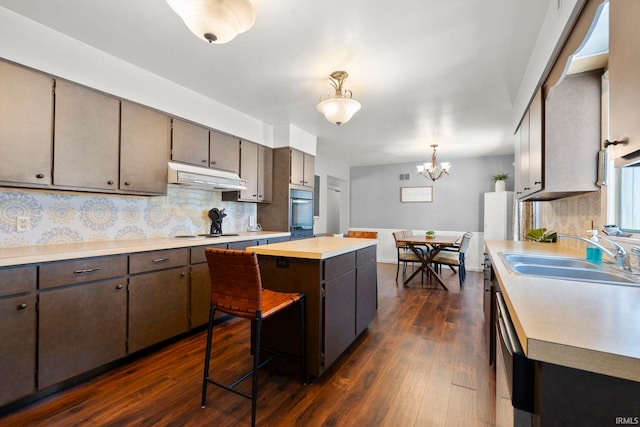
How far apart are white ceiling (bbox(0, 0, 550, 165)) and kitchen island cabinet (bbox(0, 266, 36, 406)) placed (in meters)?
1.75

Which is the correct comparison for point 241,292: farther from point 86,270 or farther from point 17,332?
point 17,332

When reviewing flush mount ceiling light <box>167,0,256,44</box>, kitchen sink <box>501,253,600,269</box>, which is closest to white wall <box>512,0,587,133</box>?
kitchen sink <box>501,253,600,269</box>

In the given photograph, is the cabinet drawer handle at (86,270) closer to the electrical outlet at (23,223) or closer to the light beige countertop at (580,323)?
the electrical outlet at (23,223)

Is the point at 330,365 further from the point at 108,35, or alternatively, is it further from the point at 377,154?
the point at 377,154

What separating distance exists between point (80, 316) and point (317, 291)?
1604 mm

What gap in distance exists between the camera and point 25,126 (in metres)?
1.89

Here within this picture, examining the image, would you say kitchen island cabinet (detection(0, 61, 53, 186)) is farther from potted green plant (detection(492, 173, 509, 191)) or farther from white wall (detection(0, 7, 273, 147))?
potted green plant (detection(492, 173, 509, 191))

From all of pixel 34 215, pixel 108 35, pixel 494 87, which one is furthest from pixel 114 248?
pixel 494 87

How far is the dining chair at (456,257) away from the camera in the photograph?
14.8ft

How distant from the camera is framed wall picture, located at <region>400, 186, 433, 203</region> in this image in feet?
21.5

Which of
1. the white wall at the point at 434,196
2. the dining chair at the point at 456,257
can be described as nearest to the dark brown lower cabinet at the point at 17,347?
the dining chair at the point at 456,257

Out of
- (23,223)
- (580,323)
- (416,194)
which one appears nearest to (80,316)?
(23,223)

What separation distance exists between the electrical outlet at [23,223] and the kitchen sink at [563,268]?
10.5ft

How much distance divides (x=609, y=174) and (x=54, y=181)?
3.75 metres
